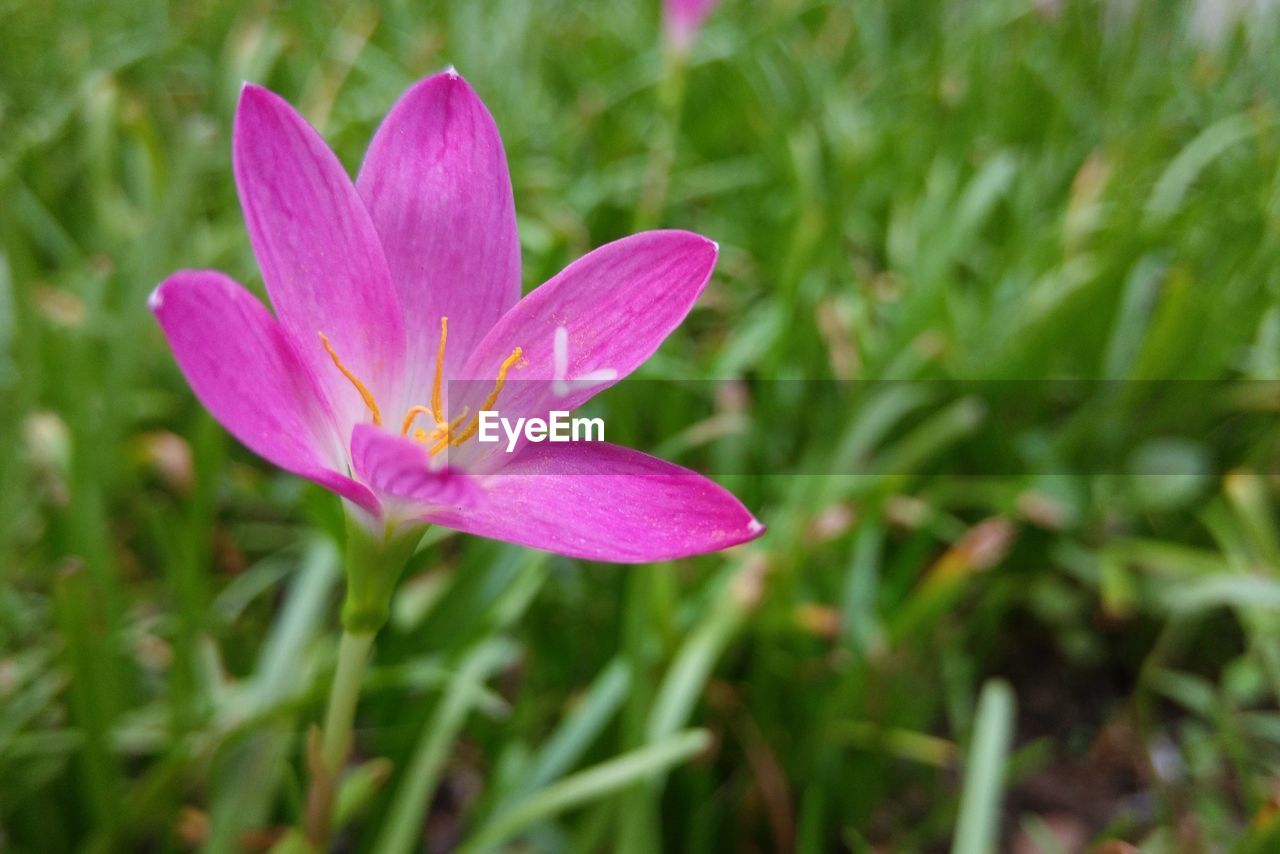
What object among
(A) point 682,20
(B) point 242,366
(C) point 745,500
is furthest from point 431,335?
(A) point 682,20

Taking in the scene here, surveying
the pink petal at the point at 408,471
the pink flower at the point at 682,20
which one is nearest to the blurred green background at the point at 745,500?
the pink flower at the point at 682,20

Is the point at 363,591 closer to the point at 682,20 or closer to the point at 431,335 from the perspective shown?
the point at 431,335

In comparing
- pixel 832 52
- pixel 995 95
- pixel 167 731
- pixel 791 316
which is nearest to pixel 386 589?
pixel 167 731

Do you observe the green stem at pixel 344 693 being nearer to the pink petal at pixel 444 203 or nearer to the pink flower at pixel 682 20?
the pink petal at pixel 444 203

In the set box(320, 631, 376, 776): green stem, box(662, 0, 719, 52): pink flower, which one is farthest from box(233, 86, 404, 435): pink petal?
box(662, 0, 719, 52): pink flower

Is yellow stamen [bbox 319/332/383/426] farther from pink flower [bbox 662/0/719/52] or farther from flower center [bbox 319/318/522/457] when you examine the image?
pink flower [bbox 662/0/719/52]

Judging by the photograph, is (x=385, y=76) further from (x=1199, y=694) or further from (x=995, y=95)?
(x=1199, y=694)
